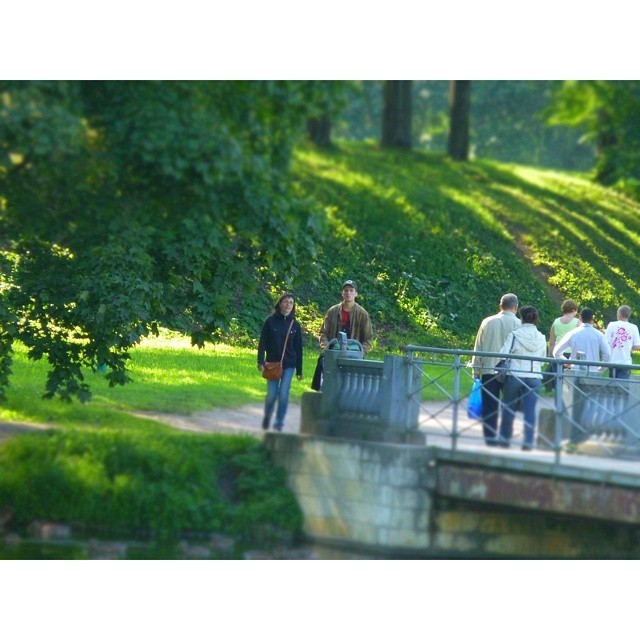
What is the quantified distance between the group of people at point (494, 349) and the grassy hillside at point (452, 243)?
2.56 meters

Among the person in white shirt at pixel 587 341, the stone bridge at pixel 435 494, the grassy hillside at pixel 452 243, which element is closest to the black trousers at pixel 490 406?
the stone bridge at pixel 435 494

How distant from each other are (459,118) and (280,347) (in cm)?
1594

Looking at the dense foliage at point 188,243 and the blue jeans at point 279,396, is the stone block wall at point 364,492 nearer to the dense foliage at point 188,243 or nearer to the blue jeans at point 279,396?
the blue jeans at point 279,396

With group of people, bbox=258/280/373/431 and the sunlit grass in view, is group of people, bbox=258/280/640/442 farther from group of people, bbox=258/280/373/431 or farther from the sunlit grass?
the sunlit grass

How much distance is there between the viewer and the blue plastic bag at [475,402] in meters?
13.0

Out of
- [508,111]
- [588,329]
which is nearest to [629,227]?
[588,329]

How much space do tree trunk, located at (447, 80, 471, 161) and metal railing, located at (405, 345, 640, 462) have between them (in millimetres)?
15823

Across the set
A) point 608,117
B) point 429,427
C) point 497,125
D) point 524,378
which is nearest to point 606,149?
point 608,117

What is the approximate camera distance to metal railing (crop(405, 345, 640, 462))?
12.5 meters

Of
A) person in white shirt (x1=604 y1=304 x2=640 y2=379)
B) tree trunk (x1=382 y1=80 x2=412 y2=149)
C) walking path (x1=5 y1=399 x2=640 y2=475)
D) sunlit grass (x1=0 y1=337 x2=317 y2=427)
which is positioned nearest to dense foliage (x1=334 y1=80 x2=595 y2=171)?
tree trunk (x1=382 y1=80 x2=412 y2=149)

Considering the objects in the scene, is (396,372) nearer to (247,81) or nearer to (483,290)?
(247,81)

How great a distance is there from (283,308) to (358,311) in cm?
89

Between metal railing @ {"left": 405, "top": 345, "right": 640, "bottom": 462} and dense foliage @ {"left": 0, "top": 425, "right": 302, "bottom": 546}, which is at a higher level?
metal railing @ {"left": 405, "top": 345, "right": 640, "bottom": 462}

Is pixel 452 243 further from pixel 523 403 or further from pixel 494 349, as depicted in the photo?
pixel 523 403
